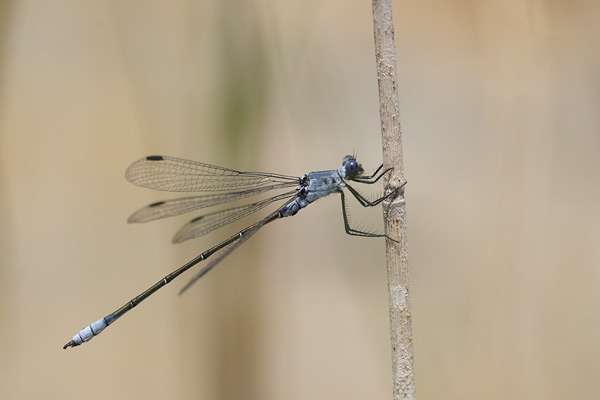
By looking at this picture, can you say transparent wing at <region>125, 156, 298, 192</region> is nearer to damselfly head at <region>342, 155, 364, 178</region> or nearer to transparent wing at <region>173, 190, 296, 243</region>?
transparent wing at <region>173, 190, 296, 243</region>

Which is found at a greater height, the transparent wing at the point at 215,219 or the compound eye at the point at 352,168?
the compound eye at the point at 352,168

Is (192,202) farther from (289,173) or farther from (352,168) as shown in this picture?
(352,168)

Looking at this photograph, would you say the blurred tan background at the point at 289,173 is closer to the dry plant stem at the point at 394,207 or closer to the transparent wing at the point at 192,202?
the transparent wing at the point at 192,202

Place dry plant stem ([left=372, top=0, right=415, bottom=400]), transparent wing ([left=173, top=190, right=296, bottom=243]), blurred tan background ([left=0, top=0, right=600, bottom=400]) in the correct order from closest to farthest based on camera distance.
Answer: dry plant stem ([left=372, top=0, right=415, bottom=400])
transparent wing ([left=173, top=190, right=296, bottom=243])
blurred tan background ([left=0, top=0, right=600, bottom=400])

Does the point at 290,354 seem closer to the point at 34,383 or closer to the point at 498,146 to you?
the point at 34,383

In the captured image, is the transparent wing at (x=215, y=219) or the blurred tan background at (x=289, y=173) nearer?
the transparent wing at (x=215, y=219)

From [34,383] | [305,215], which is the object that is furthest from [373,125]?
[34,383]

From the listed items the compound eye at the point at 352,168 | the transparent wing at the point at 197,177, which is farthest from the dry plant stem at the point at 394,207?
the transparent wing at the point at 197,177

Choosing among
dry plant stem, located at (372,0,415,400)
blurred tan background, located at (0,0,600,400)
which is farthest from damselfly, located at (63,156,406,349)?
dry plant stem, located at (372,0,415,400)
